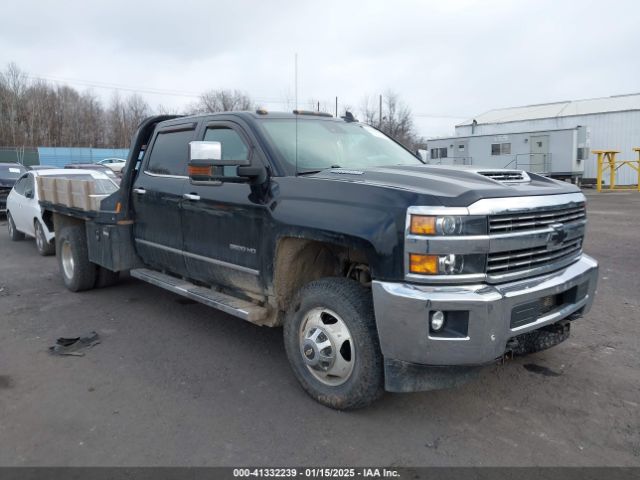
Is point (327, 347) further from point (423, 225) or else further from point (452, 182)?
point (452, 182)

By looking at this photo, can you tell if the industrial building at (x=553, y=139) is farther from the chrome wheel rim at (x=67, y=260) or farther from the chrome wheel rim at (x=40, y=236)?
the chrome wheel rim at (x=67, y=260)

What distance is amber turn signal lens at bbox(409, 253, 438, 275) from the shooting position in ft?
9.45

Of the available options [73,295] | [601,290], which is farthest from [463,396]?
[73,295]

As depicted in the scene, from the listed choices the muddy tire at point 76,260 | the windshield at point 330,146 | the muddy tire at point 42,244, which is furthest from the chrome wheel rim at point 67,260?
the windshield at point 330,146

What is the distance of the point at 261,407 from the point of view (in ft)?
11.7

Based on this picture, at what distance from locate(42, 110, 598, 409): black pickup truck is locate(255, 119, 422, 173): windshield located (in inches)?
0.6

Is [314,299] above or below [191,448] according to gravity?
above

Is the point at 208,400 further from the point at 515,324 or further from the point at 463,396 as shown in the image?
the point at 515,324

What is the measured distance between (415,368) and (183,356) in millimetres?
2283

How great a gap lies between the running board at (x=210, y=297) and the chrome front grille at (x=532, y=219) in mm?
1894

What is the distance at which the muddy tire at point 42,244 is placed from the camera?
30.7 feet

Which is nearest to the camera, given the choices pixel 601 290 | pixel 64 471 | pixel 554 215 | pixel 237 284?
pixel 64 471

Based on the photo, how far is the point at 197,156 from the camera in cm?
374

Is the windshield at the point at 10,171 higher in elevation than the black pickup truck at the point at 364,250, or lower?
higher
